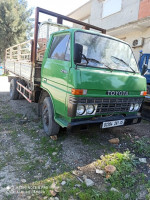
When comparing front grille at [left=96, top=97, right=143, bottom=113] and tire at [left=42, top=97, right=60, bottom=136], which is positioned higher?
front grille at [left=96, top=97, right=143, bottom=113]

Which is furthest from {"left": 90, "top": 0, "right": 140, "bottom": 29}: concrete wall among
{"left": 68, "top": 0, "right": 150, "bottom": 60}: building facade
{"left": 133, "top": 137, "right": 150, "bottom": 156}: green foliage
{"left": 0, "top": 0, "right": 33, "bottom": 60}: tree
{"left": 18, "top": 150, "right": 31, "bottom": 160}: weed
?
{"left": 0, "top": 0, "right": 33, "bottom": 60}: tree

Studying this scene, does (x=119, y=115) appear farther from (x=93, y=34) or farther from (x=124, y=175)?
(x=93, y=34)

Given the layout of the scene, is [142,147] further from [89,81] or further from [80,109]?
[89,81]

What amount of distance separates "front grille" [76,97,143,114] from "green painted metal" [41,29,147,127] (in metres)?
0.09

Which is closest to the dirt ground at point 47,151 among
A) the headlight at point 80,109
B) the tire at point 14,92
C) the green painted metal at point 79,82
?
the headlight at point 80,109

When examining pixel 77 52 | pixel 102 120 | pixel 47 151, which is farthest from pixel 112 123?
pixel 77 52

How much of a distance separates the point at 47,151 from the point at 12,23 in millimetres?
20234

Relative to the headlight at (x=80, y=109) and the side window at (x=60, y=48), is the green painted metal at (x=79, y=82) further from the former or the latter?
the headlight at (x=80, y=109)

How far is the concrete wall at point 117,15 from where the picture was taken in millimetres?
8984

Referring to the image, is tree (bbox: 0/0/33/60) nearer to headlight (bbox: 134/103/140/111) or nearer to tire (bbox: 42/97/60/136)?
tire (bbox: 42/97/60/136)

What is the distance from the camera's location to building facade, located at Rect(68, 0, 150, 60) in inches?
325

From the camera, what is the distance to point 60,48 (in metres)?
3.27

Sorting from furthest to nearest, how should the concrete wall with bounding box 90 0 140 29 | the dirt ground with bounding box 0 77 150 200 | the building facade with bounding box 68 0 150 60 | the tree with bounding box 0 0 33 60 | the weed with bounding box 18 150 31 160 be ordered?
the tree with bounding box 0 0 33 60 → the concrete wall with bounding box 90 0 140 29 → the building facade with bounding box 68 0 150 60 → the weed with bounding box 18 150 31 160 → the dirt ground with bounding box 0 77 150 200

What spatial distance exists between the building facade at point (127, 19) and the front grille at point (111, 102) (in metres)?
6.15
